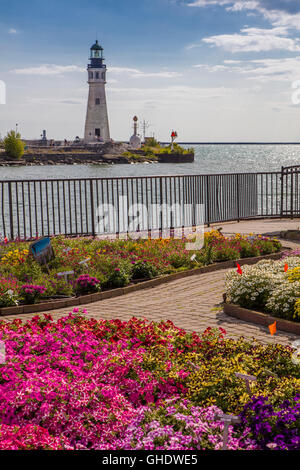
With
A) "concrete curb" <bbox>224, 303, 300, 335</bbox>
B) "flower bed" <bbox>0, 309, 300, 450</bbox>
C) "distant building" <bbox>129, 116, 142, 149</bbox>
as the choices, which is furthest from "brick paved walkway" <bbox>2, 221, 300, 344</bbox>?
"distant building" <bbox>129, 116, 142, 149</bbox>

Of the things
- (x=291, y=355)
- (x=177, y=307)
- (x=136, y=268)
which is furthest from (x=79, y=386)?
(x=136, y=268)

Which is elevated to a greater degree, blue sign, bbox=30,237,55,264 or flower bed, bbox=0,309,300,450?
blue sign, bbox=30,237,55,264

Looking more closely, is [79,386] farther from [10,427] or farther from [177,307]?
[177,307]

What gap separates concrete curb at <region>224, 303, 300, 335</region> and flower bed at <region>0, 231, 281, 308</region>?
225 cm

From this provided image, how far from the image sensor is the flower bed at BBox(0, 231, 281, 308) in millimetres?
8414

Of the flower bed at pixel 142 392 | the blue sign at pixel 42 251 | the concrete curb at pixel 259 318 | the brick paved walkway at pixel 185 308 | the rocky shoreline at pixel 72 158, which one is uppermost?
the rocky shoreline at pixel 72 158

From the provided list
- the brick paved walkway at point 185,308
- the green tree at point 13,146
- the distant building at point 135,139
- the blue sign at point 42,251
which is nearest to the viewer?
the brick paved walkway at point 185,308

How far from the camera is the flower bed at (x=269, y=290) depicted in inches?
267

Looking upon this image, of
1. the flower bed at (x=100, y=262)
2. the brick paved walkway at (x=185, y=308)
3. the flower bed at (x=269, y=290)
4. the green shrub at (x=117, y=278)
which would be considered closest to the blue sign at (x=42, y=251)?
the flower bed at (x=100, y=262)

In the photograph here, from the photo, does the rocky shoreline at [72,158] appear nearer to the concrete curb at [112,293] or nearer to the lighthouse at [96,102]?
the lighthouse at [96,102]

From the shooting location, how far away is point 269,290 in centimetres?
734

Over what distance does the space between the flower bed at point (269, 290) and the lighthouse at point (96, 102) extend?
117 metres

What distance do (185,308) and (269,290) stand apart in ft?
3.88

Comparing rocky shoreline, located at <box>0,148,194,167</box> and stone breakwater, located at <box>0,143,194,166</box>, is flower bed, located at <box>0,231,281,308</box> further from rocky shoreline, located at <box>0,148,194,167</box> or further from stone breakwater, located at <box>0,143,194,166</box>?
rocky shoreline, located at <box>0,148,194,167</box>
